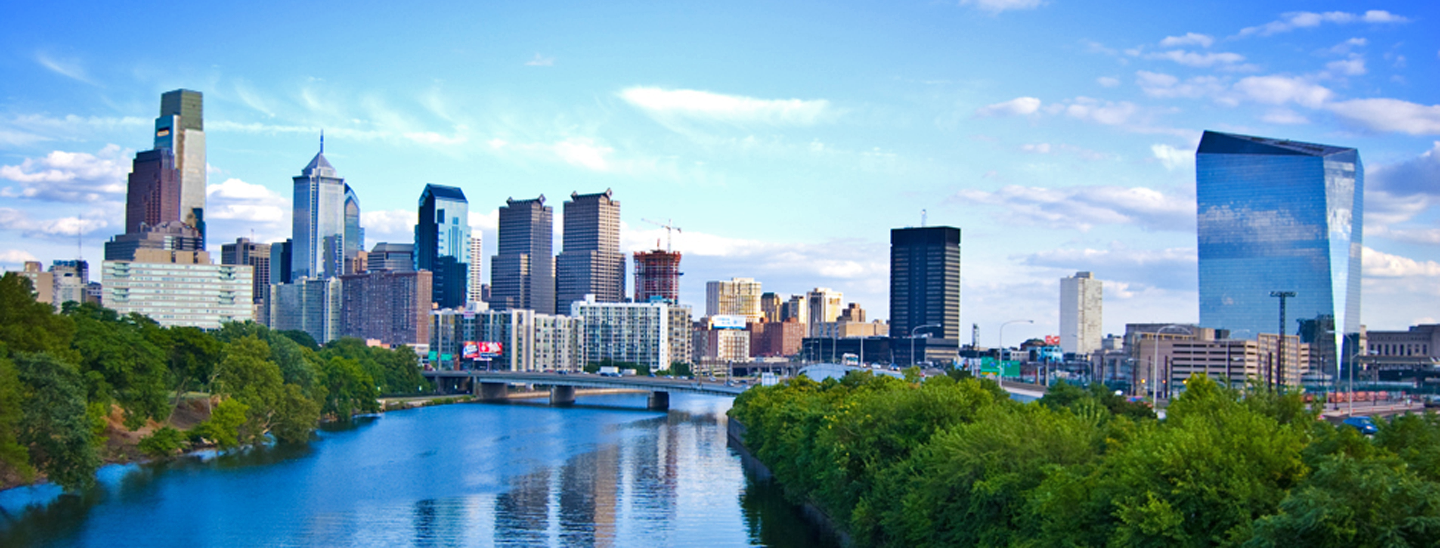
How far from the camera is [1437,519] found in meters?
24.5

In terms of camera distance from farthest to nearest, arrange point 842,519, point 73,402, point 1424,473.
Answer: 1. point 73,402
2. point 842,519
3. point 1424,473

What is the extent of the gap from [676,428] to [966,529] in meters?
111

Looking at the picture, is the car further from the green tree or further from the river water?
the green tree

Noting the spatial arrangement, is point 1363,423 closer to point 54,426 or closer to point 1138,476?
point 1138,476

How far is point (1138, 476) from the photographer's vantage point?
3062 cm

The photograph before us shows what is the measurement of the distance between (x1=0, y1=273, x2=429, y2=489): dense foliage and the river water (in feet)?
8.56

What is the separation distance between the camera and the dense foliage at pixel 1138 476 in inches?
1009

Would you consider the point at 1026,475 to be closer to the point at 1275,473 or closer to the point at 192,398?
the point at 1275,473

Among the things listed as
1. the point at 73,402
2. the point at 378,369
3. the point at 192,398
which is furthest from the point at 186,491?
the point at 378,369

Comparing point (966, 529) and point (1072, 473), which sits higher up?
point (1072, 473)

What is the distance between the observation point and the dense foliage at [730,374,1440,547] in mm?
25625

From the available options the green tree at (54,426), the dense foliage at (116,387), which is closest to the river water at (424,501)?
the green tree at (54,426)

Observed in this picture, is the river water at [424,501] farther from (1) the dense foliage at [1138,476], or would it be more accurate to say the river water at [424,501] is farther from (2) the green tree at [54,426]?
(1) the dense foliage at [1138,476]

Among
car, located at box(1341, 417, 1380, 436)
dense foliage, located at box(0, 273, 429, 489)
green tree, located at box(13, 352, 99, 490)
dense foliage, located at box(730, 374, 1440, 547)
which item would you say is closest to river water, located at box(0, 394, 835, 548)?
green tree, located at box(13, 352, 99, 490)
